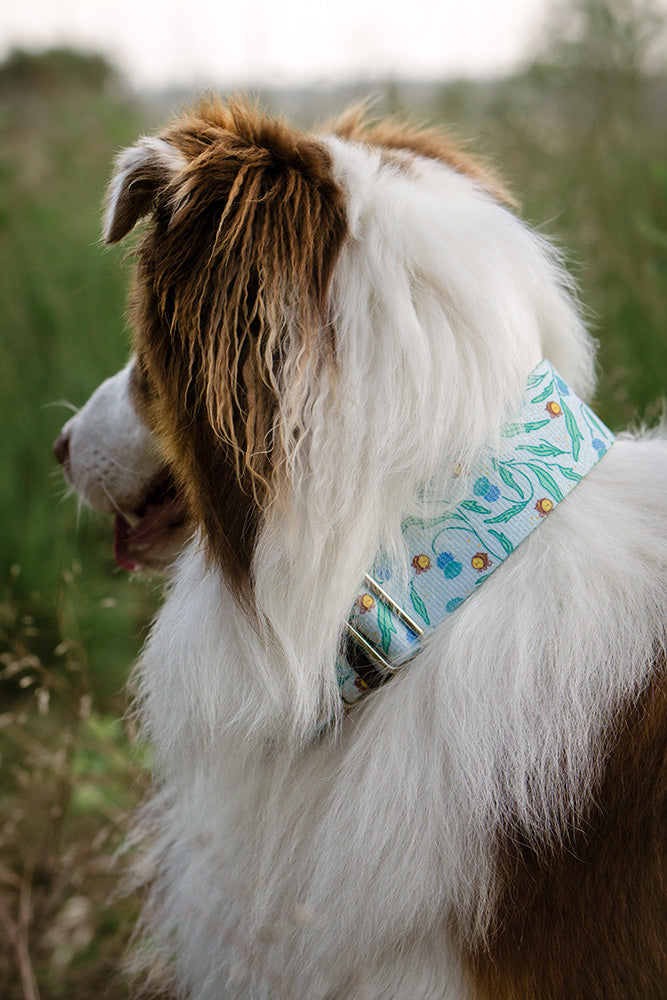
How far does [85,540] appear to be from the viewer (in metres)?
3.39

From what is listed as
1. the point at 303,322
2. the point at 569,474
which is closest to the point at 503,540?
the point at 569,474

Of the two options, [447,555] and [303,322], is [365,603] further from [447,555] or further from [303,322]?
[303,322]

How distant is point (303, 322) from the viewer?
1.14 meters

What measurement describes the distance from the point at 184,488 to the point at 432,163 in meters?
0.73

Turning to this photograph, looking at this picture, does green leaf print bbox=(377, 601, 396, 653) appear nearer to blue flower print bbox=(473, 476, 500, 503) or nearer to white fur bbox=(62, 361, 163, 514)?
blue flower print bbox=(473, 476, 500, 503)

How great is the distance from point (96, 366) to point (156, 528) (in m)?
2.31

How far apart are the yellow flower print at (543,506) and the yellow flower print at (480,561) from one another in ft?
0.34

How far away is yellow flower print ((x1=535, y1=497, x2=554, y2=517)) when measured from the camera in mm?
1179

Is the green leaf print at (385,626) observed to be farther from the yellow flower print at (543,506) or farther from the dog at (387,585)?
the yellow flower print at (543,506)

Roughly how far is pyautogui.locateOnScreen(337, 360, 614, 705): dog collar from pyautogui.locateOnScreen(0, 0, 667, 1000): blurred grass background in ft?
3.14

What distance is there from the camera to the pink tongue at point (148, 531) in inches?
61.3

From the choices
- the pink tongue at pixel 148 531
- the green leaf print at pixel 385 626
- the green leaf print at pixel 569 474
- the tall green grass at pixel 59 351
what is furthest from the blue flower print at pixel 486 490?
the tall green grass at pixel 59 351

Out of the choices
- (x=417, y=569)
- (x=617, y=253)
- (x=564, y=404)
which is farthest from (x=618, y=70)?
(x=417, y=569)

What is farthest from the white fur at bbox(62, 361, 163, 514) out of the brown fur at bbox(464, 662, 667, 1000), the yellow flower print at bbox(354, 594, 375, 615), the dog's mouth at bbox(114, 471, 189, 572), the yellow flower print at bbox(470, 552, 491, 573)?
the brown fur at bbox(464, 662, 667, 1000)
